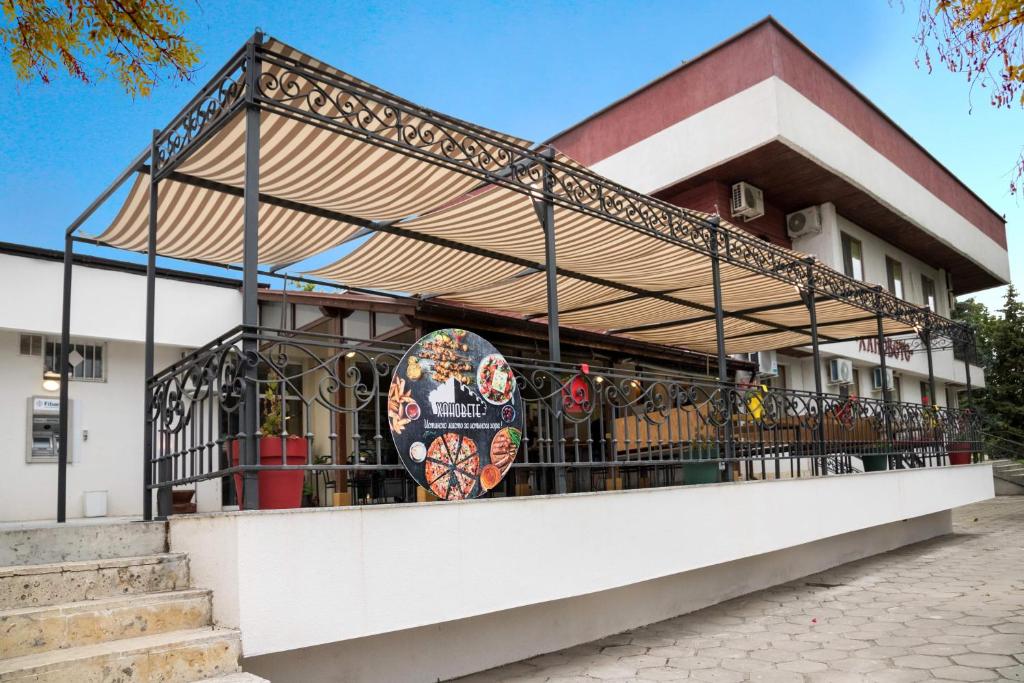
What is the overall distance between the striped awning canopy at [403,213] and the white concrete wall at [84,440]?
4196mm

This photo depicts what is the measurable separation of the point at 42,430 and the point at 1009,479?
2420cm

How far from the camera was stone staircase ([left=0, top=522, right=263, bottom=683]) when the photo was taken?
3352 mm

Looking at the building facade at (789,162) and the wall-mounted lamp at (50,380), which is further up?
the building facade at (789,162)

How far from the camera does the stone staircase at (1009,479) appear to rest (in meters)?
22.4

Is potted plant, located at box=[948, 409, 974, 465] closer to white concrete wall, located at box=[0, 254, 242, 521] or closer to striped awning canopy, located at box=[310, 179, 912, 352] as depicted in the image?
striped awning canopy, located at box=[310, 179, 912, 352]

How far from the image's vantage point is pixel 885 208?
17438 millimetres

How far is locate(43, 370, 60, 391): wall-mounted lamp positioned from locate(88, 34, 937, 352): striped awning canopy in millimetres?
3776

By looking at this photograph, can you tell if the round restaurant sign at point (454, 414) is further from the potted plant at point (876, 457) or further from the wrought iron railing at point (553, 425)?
the potted plant at point (876, 457)

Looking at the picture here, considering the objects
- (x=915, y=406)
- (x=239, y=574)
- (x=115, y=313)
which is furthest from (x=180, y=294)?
(x=915, y=406)

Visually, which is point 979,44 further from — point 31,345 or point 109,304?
point 31,345

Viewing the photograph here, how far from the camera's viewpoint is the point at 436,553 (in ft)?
14.8

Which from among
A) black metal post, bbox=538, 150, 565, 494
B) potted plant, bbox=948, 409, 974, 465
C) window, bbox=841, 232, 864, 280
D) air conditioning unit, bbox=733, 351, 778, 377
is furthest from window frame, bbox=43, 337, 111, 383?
window, bbox=841, 232, 864, 280

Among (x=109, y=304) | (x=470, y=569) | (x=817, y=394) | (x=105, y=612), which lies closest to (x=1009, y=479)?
(x=817, y=394)

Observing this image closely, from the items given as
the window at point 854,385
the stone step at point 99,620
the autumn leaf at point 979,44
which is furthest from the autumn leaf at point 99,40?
the window at point 854,385
